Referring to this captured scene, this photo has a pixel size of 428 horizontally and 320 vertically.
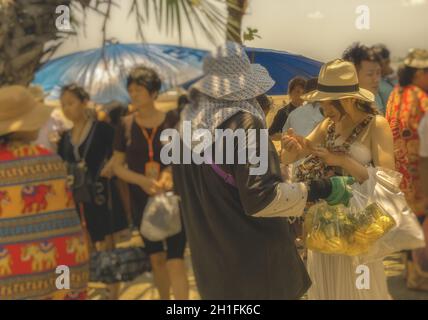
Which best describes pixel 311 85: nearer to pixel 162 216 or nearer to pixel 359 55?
pixel 359 55

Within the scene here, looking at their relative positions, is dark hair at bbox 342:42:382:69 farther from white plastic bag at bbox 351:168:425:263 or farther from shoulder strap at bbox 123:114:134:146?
shoulder strap at bbox 123:114:134:146

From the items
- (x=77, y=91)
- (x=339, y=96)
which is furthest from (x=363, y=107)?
(x=77, y=91)

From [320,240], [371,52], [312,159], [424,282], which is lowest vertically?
[424,282]

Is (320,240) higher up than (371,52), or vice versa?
(371,52)

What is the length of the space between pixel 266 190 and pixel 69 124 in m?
2.08

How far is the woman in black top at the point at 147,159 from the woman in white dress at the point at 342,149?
892 mm

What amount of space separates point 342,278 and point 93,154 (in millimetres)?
1787

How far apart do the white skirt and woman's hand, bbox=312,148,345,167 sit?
442 millimetres

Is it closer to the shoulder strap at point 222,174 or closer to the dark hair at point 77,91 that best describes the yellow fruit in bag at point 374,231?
the shoulder strap at point 222,174

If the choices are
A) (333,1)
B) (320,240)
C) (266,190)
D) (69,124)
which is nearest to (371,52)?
(333,1)

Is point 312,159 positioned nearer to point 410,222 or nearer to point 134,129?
point 410,222

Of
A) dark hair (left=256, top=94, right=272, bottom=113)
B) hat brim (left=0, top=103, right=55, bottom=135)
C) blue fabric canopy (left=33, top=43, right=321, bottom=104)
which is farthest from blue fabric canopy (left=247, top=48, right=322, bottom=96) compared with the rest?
hat brim (left=0, top=103, right=55, bottom=135)

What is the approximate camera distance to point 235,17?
4.15 m

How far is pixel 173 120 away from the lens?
4223 millimetres
